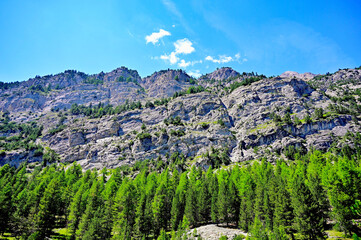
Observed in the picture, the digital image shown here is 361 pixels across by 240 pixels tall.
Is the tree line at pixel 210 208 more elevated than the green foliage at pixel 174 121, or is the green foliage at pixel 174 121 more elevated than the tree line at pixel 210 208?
the green foliage at pixel 174 121

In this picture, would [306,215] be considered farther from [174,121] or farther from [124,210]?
[174,121]

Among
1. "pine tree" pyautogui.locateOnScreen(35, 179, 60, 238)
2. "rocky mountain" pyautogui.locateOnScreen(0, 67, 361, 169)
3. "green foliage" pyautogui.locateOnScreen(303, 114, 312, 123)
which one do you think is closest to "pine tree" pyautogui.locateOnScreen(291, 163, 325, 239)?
"pine tree" pyautogui.locateOnScreen(35, 179, 60, 238)

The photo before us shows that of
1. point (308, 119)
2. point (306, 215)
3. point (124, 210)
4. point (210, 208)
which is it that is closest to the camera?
point (306, 215)

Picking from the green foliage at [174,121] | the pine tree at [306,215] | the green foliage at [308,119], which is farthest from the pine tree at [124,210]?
the green foliage at [308,119]

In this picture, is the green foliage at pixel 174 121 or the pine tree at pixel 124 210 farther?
the green foliage at pixel 174 121

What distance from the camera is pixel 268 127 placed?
5930 inches

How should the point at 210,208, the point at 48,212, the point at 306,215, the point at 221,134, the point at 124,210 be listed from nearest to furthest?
the point at 306,215, the point at 48,212, the point at 124,210, the point at 210,208, the point at 221,134

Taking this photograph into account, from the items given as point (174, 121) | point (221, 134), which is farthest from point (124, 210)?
point (174, 121)

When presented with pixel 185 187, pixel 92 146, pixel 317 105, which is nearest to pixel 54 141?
pixel 92 146

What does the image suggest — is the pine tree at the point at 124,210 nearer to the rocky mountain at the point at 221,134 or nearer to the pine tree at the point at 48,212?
the pine tree at the point at 48,212

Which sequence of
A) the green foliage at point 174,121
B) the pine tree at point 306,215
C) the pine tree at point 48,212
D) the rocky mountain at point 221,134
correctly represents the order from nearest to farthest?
1. the pine tree at point 306,215
2. the pine tree at point 48,212
3. the rocky mountain at point 221,134
4. the green foliage at point 174,121

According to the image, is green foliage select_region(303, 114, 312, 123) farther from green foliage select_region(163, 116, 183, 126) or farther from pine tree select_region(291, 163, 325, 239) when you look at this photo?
pine tree select_region(291, 163, 325, 239)

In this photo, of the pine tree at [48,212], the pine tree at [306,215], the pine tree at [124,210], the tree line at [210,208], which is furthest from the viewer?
Result: the pine tree at [124,210]

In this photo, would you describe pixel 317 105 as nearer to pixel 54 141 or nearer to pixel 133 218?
pixel 133 218
